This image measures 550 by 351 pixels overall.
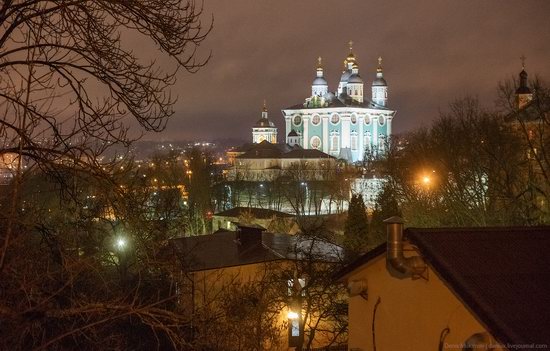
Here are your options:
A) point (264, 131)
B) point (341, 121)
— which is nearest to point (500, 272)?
point (341, 121)

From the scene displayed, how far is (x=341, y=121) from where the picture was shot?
4040 inches

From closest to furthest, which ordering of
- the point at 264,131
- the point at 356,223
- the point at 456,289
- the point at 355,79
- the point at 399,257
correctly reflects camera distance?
the point at 456,289, the point at 399,257, the point at 356,223, the point at 355,79, the point at 264,131

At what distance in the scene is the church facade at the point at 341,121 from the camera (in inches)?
4033

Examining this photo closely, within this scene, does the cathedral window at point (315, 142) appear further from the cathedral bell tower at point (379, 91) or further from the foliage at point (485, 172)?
the foliage at point (485, 172)

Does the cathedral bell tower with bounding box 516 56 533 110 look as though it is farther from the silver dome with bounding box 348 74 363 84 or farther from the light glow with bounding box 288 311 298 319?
the silver dome with bounding box 348 74 363 84

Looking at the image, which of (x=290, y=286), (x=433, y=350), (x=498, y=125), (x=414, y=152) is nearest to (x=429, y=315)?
(x=433, y=350)

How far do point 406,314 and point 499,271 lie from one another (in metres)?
1.47

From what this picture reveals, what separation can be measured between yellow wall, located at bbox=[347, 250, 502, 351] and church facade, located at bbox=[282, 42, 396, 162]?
293 ft

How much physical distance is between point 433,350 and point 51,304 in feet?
15.8

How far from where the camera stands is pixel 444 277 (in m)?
7.51

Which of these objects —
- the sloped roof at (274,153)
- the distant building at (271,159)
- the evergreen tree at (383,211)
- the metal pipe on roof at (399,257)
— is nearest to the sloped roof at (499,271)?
the metal pipe on roof at (399,257)

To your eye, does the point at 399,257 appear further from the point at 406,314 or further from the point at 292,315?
the point at 292,315

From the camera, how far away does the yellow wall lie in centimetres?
749

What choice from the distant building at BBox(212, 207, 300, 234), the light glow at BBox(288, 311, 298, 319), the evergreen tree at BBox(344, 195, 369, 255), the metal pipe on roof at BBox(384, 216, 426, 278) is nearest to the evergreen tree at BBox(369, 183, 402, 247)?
the evergreen tree at BBox(344, 195, 369, 255)
